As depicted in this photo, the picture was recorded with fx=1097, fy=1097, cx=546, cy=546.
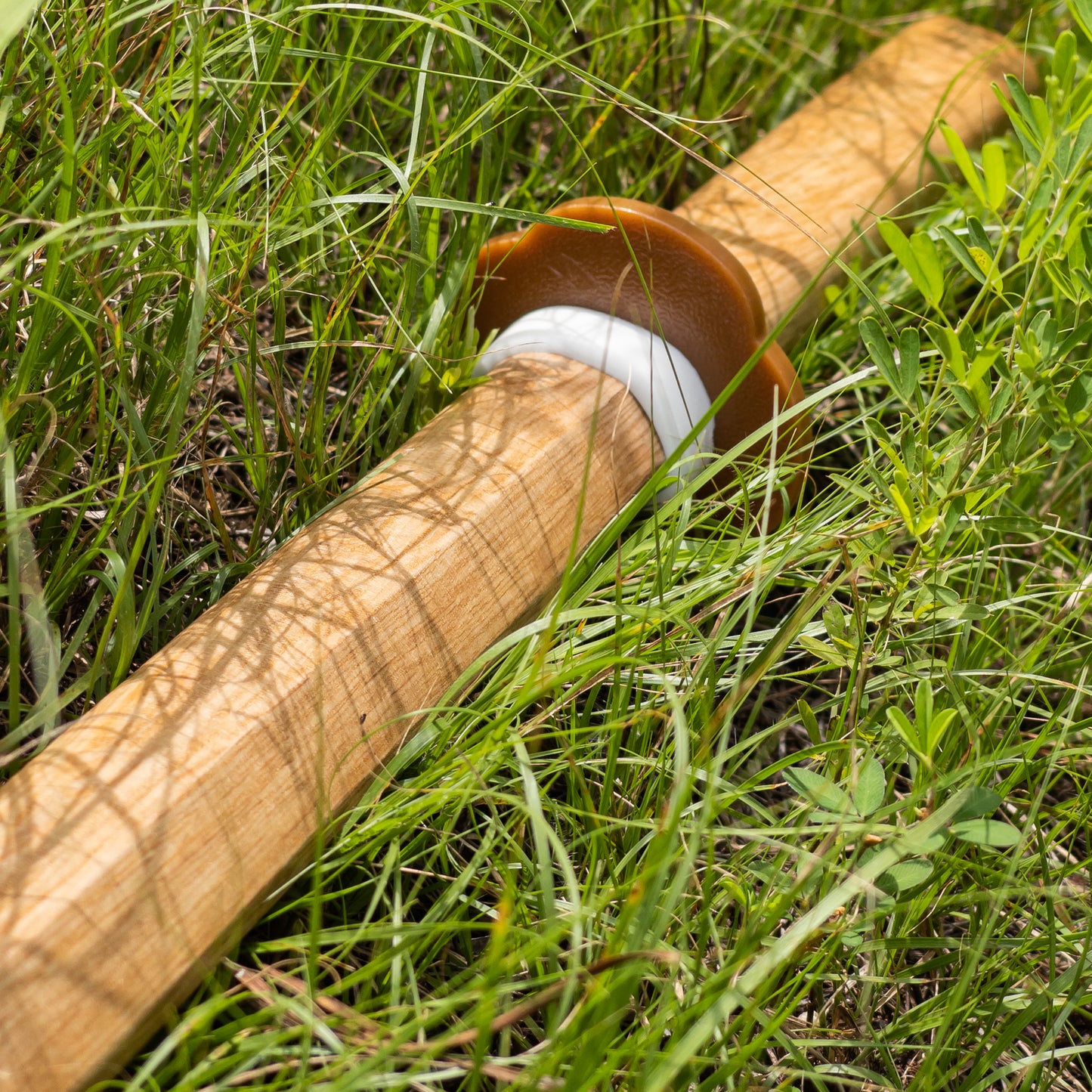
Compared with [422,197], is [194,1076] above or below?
below

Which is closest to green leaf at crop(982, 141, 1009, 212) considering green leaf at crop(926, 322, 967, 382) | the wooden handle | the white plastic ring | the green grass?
the green grass

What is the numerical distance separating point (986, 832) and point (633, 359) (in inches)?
Answer: 26.9

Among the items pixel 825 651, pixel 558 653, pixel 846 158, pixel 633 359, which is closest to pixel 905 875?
pixel 825 651

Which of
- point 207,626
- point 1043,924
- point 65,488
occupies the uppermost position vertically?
point 65,488

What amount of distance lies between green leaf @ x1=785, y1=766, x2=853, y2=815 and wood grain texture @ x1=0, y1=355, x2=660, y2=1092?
0.32 meters

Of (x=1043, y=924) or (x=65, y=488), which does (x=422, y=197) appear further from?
(x=1043, y=924)

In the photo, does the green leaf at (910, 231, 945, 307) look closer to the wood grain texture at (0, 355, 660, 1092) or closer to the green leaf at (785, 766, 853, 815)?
the wood grain texture at (0, 355, 660, 1092)

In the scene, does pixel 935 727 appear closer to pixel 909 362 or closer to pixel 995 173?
pixel 909 362

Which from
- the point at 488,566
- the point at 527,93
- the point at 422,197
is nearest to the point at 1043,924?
the point at 488,566

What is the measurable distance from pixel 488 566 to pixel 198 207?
48cm

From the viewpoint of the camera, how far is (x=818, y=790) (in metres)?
0.95

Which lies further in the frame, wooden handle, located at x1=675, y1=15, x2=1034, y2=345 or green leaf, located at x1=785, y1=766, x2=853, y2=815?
wooden handle, located at x1=675, y1=15, x2=1034, y2=345

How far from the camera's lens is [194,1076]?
2.78 ft

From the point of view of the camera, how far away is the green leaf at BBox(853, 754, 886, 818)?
40.1 inches
